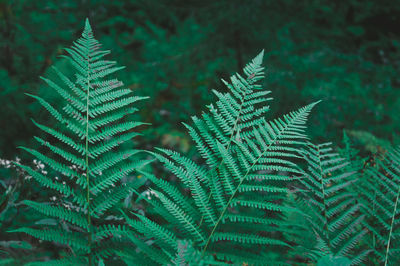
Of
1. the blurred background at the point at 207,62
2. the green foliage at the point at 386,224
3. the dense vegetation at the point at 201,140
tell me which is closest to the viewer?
the dense vegetation at the point at 201,140

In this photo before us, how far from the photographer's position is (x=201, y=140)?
46.9 inches

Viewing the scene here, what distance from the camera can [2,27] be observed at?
3.87 metres

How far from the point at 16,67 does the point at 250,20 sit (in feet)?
9.67

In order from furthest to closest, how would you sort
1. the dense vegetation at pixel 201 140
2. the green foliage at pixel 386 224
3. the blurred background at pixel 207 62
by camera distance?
the blurred background at pixel 207 62 → the green foliage at pixel 386 224 → the dense vegetation at pixel 201 140

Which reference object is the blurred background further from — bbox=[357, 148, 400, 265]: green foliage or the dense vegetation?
bbox=[357, 148, 400, 265]: green foliage

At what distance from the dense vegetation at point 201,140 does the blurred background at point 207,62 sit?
1.0 inches

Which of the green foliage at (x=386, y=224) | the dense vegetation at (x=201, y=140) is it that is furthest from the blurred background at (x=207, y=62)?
the green foliage at (x=386, y=224)

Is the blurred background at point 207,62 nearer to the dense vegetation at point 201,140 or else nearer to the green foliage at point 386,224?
the dense vegetation at point 201,140

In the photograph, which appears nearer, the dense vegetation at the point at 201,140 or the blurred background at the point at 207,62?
A: the dense vegetation at the point at 201,140

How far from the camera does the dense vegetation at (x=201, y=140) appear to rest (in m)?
1.05

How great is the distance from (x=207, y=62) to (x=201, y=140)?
12.4 ft

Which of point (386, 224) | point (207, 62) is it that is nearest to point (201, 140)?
point (386, 224)

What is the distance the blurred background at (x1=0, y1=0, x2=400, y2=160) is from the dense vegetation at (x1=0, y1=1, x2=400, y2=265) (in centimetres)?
3

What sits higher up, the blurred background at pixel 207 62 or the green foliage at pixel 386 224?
the blurred background at pixel 207 62
